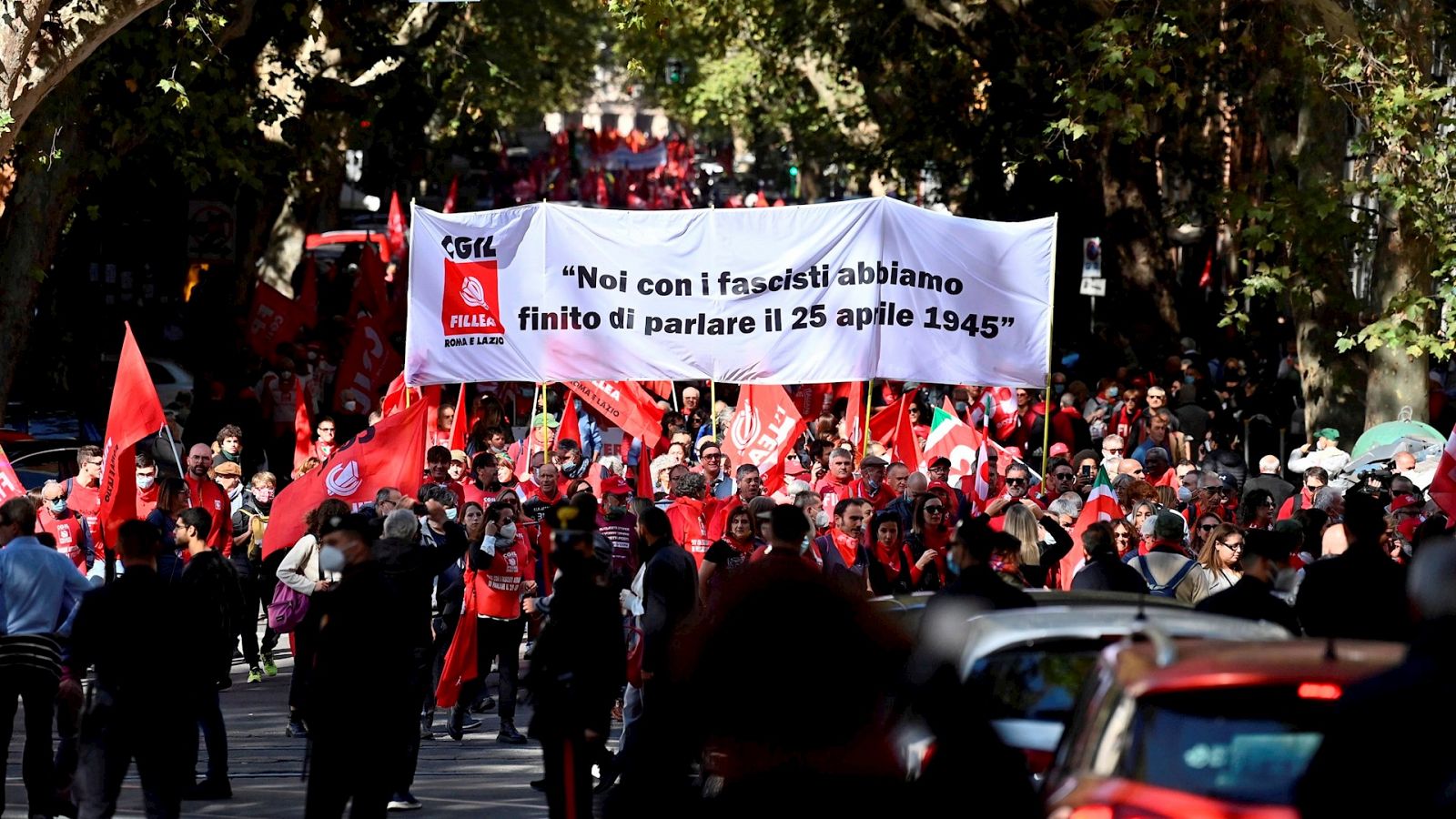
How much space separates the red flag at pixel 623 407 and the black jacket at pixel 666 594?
6411mm

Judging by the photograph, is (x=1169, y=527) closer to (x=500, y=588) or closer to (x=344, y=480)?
(x=500, y=588)

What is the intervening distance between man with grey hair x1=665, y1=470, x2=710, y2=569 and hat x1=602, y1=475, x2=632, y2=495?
13.5 inches

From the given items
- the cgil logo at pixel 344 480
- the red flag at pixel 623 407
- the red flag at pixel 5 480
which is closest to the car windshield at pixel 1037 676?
the red flag at pixel 5 480

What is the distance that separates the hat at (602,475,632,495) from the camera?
14.3 meters

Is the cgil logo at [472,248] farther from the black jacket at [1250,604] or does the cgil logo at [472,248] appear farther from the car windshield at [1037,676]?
the car windshield at [1037,676]

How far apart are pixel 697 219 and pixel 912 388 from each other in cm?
422

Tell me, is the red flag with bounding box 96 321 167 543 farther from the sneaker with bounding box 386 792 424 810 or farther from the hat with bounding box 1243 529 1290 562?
the hat with bounding box 1243 529 1290 562

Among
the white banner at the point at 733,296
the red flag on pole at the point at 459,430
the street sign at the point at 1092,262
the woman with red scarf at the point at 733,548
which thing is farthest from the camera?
the street sign at the point at 1092,262

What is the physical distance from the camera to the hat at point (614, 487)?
A: 14.3 m

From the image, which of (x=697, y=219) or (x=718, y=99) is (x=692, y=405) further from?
(x=718, y=99)

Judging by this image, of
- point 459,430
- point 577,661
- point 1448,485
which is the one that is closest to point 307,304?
point 459,430

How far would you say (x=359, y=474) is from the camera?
15.5 meters

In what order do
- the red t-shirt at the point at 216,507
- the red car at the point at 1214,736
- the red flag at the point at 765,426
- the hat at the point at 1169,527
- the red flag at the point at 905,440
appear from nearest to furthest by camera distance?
the red car at the point at 1214,736 → the hat at the point at 1169,527 → the red t-shirt at the point at 216,507 → the red flag at the point at 765,426 → the red flag at the point at 905,440

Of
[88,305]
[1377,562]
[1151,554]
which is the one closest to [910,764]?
[1377,562]
